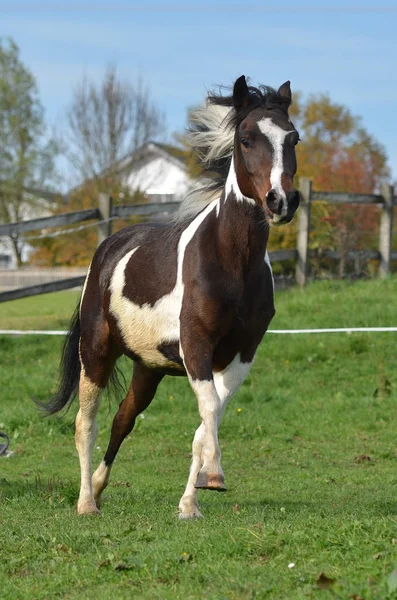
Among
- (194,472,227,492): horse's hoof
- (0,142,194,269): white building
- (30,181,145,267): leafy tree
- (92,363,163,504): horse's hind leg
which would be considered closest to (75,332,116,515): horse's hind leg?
(92,363,163,504): horse's hind leg

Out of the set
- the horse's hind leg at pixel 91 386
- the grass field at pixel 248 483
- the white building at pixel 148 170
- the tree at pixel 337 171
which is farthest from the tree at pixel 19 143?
the horse's hind leg at pixel 91 386

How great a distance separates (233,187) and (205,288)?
68 cm

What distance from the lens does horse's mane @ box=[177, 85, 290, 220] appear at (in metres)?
6.11

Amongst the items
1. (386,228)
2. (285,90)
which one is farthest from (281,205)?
(386,228)

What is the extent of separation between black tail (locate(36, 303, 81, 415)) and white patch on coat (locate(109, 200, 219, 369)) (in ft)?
2.73

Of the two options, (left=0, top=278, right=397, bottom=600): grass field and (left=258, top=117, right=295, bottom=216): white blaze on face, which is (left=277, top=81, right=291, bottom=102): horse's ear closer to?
(left=258, top=117, right=295, bottom=216): white blaze on face

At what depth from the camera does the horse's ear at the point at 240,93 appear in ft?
19.6

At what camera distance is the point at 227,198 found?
20.4ft

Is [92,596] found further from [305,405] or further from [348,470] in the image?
[305,405]

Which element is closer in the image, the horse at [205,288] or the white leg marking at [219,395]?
the horse at [205,288]

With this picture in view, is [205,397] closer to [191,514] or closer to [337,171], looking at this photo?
[191,514]

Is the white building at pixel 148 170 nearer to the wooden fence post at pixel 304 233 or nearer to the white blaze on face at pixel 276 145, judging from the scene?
the wooden fence post at pixel 304 233

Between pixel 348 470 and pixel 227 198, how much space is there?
346 centimetres

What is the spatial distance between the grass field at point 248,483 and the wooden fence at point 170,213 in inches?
28.7
